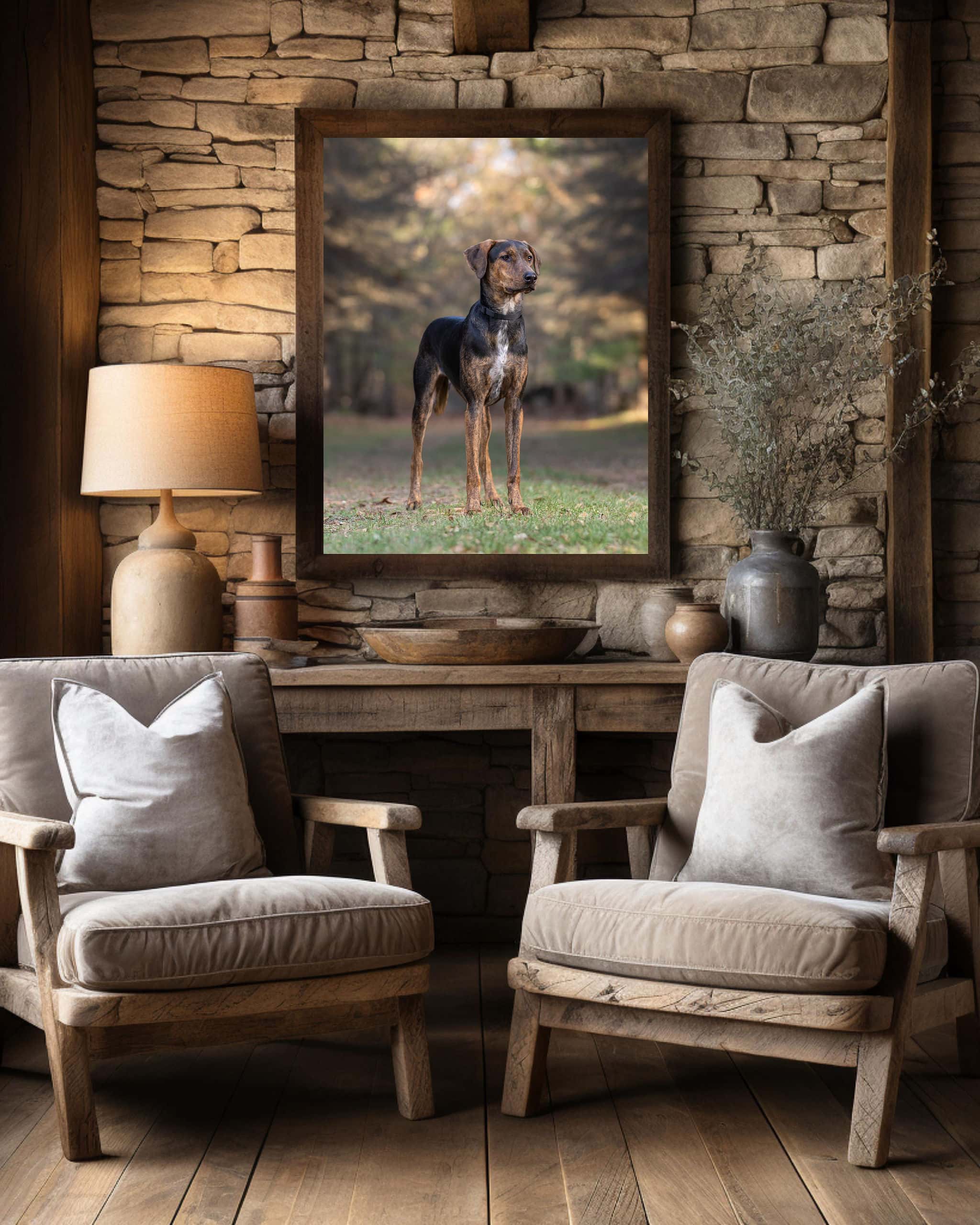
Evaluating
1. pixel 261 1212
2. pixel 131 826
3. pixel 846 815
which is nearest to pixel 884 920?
pixel 846 815

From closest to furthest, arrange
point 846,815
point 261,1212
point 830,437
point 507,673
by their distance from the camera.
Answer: point 261,1212
point 846,815
point 507,673
point 830,437

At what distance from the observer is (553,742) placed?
10.3 ft

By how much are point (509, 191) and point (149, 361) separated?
3.86ft

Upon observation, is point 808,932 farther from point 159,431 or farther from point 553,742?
point 159,431

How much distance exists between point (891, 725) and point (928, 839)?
0.47 m

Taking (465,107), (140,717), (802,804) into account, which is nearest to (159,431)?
(140,717)

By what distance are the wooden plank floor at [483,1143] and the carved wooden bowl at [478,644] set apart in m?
0.95

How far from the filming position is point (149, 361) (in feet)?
12.0

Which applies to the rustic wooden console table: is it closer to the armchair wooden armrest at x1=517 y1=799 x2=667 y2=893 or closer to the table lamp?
the table lamp

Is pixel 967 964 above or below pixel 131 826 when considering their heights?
below

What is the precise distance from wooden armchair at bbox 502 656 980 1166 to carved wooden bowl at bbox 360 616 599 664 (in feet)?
1.74

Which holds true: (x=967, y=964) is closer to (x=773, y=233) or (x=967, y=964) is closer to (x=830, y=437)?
(x=830, y=437)

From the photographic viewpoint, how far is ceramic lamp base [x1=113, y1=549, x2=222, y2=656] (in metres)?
3.21

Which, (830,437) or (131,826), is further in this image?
(830,437)
